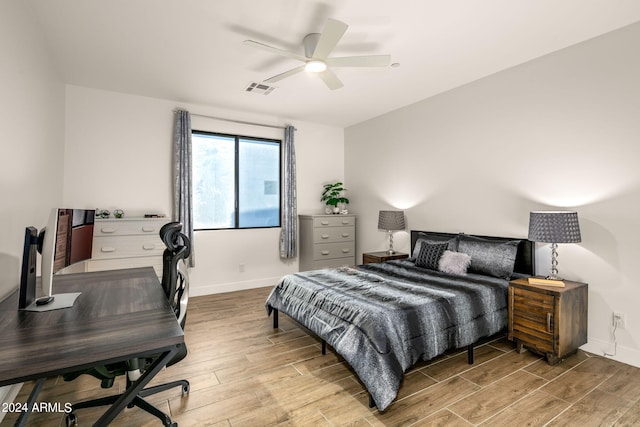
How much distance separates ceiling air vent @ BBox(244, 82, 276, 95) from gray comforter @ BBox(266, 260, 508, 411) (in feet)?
7.57

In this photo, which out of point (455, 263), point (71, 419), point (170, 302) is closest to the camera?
point (170, 302)

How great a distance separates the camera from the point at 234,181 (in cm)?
498

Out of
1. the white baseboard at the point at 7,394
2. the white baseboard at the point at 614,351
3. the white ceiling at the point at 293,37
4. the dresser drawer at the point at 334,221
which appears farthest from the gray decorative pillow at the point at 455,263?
the white baseboard at the point at 7,394

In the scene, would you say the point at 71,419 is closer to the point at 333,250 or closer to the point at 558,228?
the point at 558,228

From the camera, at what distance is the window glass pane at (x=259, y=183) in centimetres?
506

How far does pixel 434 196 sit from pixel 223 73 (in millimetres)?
2990

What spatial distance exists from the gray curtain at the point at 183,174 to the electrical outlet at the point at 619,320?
4572mm

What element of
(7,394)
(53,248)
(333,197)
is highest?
(333,197)

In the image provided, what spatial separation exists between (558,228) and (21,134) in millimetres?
4102

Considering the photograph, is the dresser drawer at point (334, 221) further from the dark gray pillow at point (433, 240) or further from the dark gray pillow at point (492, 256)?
the dark gray pillow at point (492, 256)

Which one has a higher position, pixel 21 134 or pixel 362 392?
pixel 21 134

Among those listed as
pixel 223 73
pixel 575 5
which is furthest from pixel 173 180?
pixel 575 5

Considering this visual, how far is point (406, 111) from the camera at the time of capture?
15.2ft

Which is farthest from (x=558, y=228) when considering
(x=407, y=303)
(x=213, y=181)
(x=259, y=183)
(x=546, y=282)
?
(x=213, y=181)
